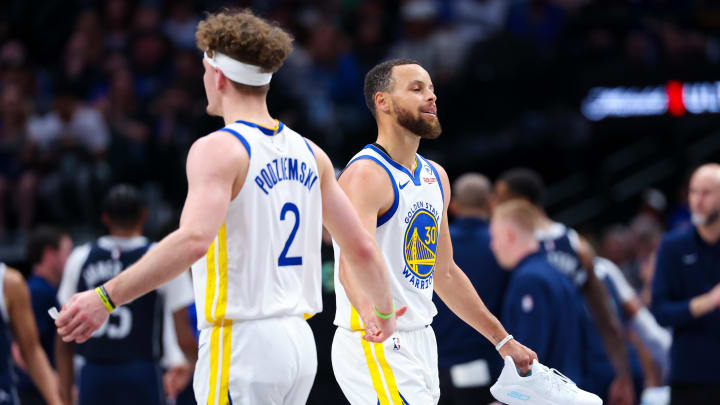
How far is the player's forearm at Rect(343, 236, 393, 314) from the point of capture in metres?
3.97

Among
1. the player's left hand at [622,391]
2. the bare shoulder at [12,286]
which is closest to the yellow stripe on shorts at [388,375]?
the bare shoulder at [12,286]

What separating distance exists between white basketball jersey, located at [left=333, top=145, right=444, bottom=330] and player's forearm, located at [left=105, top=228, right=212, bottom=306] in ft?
4.61

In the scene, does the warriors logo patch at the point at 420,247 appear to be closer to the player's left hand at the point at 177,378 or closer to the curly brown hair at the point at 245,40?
the curly brown hair at the point at 245,40

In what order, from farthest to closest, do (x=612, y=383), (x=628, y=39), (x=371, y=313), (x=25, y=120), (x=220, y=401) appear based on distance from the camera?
(x=628, y=39) → (x=25, y=120) → (x=612, y=383) → (x=371, y=313) → (x=220, y=401)

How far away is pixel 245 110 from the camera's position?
392 centimetres

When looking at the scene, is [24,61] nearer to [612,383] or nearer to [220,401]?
[612,383]

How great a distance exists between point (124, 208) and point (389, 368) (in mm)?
2765

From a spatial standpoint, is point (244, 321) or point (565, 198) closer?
point (244, 321)

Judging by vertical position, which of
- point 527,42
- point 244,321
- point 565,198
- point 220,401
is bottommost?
point 220,401

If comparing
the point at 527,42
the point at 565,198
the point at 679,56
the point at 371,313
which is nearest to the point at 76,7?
the point at 527,42

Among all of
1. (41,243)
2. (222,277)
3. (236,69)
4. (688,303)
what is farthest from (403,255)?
(41,243)

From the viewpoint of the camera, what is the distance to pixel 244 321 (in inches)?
148

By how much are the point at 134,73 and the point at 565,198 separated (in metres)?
6.50

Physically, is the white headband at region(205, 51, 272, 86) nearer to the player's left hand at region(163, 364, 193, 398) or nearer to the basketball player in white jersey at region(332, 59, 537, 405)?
the basketball player in white jersey at region(332, 59, 537, 405)
